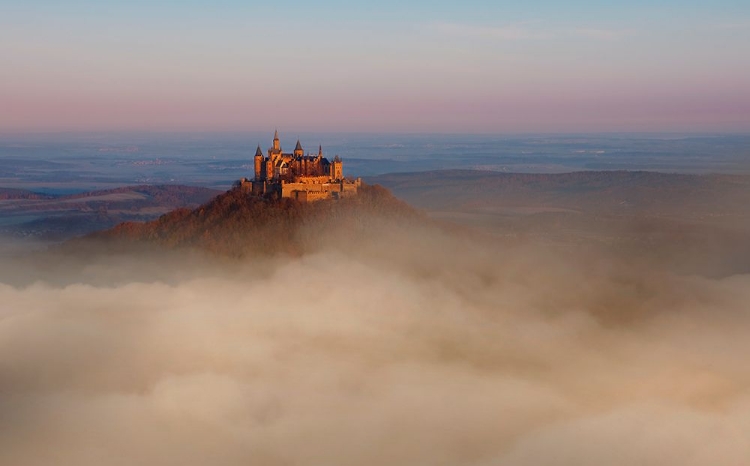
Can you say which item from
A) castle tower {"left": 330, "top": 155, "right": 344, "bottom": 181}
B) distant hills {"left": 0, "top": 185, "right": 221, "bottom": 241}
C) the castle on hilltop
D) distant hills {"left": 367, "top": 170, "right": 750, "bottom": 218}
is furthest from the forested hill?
distant hills {"left": 367, "top": 170, "right": 750, "bottom": 218}

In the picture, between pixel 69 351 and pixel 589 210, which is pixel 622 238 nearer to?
pixel 589 210

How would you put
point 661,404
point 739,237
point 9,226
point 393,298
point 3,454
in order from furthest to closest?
point 9,226
point 739,237
point 393,298
point 661,404
point 3,454

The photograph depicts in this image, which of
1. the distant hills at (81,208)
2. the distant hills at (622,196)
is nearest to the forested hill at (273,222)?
the distant hills at (81,208)

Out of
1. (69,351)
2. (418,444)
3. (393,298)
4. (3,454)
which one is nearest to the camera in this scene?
(3,454)

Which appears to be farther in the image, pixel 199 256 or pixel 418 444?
pixel 199 256

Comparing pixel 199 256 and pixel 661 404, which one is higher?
pixel 199 256

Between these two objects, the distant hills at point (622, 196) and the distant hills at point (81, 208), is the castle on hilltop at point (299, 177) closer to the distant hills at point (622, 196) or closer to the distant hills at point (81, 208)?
the distant hills at point (81, 208)

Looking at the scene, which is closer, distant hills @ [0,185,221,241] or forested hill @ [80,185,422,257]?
forested hill @ [80,185,422,257]

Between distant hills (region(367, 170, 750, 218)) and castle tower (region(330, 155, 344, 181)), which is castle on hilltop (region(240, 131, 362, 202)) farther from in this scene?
distant hills (region(367, 170, 750, 218))

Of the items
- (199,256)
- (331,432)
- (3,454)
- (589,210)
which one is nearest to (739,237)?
(589,210)
